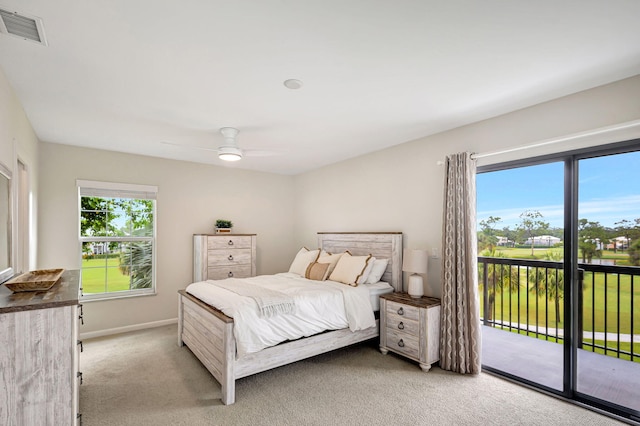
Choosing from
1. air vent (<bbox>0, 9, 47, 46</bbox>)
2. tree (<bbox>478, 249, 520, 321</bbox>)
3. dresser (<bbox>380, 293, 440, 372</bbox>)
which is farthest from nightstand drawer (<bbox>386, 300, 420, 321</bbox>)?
air vent (<bbox>0, 9, 47, 46</bbox>)

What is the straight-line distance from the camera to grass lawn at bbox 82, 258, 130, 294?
4.47 metres

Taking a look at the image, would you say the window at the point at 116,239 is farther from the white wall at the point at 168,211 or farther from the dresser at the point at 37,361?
the dresser at the point at 37,361

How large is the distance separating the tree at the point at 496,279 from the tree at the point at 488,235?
11cm

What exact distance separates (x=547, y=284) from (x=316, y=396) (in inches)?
107

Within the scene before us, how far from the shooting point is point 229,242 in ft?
17.1

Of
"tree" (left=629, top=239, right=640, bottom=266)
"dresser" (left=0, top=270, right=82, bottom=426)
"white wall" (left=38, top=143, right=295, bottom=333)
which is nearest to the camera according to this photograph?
"dresser" (left=0, top=270, right=82, bottom=426)

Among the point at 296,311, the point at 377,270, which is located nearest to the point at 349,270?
the point at 377,270

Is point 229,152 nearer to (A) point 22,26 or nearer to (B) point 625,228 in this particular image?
(A) point 22,26

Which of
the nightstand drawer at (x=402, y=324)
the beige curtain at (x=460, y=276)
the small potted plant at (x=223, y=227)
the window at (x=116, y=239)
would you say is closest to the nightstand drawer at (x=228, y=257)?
the small potted plant at (x=223, y=227)

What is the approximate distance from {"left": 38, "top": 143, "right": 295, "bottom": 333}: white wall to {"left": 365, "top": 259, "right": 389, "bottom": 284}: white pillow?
8.38ft

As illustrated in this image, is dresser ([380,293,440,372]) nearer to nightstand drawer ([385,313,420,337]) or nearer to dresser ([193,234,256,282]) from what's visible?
nightstand drawer ([385,313,420,337])

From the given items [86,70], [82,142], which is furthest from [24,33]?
[82,142]

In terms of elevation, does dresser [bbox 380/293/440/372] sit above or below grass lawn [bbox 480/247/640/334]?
below

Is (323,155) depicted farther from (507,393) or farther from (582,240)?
(507,393)
